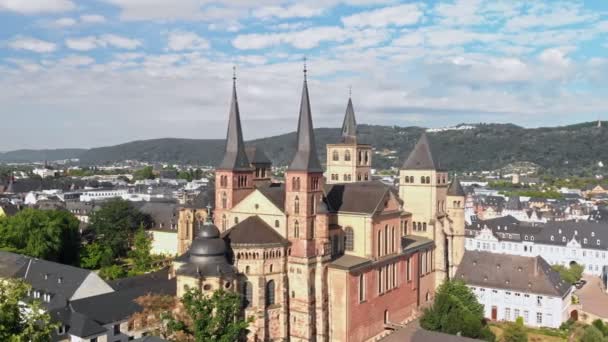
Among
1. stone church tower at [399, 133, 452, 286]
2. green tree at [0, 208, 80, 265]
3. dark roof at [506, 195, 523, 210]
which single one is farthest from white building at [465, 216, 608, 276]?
green tree at [0, 208, 80, 265]

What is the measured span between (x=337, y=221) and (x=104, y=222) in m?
50.2

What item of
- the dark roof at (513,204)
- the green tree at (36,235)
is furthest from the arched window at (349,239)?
the dark roof at (513,204)

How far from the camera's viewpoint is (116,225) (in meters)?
91.2

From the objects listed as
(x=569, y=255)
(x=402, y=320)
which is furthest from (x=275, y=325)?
(x=569, y=255)

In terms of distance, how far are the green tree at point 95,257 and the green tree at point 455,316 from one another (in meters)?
49.5

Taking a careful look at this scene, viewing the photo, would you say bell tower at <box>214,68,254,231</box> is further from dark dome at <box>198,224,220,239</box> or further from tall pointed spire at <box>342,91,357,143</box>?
tall pointed spire at <box>342,91,357,143</box>

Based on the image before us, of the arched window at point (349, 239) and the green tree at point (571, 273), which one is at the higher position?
the arched window at point (349, 239)

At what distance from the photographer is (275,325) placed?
1944 inches

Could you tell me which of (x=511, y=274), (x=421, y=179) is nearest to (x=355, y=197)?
(x=421, y=179)

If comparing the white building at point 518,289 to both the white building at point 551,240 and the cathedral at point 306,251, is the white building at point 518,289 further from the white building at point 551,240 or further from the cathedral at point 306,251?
the white building at point 551,240

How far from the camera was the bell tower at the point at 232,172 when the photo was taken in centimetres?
5516

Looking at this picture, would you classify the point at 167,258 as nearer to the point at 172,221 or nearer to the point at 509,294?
the point at 172,221

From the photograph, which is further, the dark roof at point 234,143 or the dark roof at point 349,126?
the dark roof at point 349,126

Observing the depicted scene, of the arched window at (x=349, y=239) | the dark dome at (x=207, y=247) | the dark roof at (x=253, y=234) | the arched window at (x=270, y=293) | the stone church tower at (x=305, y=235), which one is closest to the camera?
the dark dome at (x=207, y=247)
